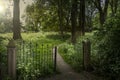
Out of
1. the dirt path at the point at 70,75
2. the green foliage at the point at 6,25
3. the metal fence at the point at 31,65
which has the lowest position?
the dirt path at the point at 70,75

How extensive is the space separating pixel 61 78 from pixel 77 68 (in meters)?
1.80

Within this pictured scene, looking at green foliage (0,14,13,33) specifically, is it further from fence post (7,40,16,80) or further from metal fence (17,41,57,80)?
fence post (7,40,16,80)

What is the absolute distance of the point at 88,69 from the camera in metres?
11.6

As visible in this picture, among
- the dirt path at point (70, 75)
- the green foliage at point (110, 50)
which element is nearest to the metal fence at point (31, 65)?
the dirt path at point (70, 75)

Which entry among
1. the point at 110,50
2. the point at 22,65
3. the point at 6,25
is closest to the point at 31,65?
the point at 22,65

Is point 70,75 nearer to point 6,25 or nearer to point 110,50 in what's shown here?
point 110,50

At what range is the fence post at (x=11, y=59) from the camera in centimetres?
915

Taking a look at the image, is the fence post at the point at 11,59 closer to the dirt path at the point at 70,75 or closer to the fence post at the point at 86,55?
the dirt path at the point at 70,75

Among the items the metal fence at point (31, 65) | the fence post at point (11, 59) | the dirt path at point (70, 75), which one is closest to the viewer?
the fence post at point (11, 59)

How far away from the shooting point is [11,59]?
30.1 feet

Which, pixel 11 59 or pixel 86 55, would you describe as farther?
pixel 86 55

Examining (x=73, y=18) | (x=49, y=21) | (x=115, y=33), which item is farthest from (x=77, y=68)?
(x=49, y=21)

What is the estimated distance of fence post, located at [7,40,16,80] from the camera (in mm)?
9148

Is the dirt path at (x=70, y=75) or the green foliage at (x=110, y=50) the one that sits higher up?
the green foliage at (x=110, y=50)
